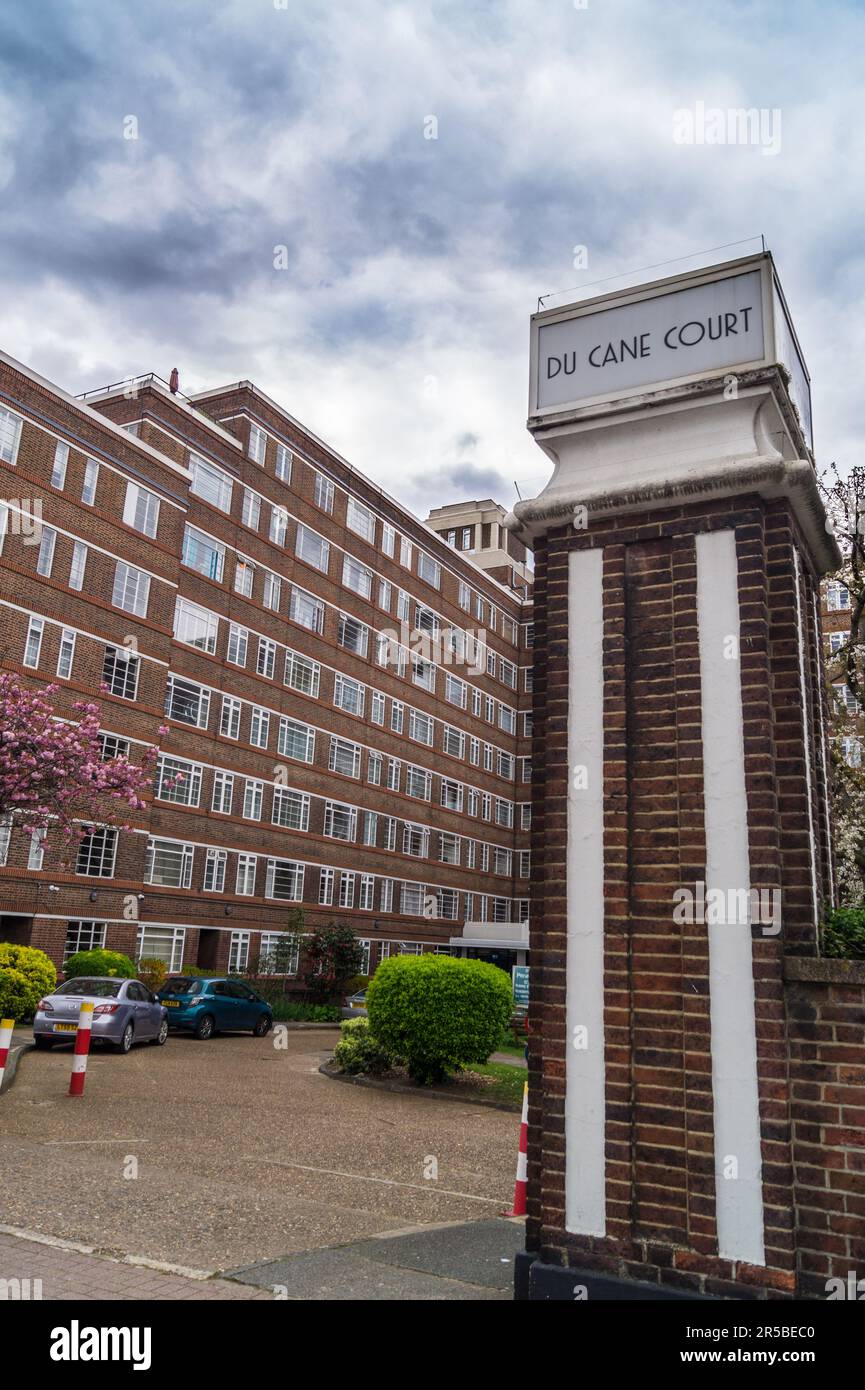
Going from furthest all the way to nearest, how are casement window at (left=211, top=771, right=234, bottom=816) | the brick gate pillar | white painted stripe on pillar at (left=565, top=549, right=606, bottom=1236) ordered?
casement window at (left=211, top=771, right=234, bottom=816)
white painted stripe on pillar at (left=565, top=549, right=606, bottom=1236)
the brick gate pillar

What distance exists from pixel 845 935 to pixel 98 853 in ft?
84.4

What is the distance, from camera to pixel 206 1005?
890 inches

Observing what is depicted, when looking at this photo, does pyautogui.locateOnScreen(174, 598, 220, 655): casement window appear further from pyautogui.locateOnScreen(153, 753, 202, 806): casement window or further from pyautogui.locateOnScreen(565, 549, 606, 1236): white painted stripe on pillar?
pyautogui.locateOnScreen(565, 549, 606, 1236): white painted stripe on pillar

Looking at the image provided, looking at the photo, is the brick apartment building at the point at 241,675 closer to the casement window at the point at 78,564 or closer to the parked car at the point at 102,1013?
the casement window at the point at 78,564

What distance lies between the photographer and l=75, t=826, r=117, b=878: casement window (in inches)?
1072

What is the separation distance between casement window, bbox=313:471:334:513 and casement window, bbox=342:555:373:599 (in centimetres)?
226

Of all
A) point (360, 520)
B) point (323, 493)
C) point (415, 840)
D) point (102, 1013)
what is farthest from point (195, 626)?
point (102, 1013)

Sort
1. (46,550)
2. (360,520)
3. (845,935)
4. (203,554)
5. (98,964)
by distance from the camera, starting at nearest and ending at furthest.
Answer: (845,935) < (98,964) < (46,550) < (203,554) < (360,520)

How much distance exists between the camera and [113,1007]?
1764 cm

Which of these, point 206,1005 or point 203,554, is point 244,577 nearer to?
point 203,554

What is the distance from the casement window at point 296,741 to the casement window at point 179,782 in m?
4.65

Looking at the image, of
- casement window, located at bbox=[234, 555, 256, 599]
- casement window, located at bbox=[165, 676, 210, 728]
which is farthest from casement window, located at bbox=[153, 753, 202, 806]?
casement window, located at bbox=[234, 555, 256, 599]

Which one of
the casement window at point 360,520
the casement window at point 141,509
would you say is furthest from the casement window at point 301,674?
the casement window at point 141,509
